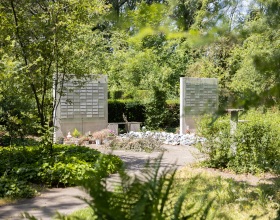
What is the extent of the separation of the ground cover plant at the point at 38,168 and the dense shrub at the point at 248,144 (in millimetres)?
2135

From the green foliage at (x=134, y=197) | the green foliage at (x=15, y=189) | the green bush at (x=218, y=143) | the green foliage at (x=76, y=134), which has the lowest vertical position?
the green foliage at (x=15, y=189)

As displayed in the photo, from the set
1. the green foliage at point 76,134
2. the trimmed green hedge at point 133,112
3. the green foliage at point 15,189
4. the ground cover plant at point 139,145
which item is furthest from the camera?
the trimmed green hedge at point 133,112

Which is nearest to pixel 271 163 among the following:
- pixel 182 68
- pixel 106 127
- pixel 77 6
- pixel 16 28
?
pixel 77 6

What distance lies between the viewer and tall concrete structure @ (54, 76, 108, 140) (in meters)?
13.2

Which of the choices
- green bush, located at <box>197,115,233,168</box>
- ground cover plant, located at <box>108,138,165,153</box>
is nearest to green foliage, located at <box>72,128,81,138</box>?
ground cover plant, located at <box>108,138,165,153</box>

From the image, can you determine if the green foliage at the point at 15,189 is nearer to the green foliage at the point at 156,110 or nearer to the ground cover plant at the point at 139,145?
the ground cover plant at the point at 139,145

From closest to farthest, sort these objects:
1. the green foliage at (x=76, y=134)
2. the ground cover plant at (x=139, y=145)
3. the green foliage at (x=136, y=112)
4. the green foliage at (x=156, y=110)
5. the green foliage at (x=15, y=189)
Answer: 1. the green foliage at (x=15, y=189)
2. the ground cover plant at (x=139, y=145)
3. the green foliage at (x=76, y=134)
4. the green foliage at (x=156, y=110)
5. the green foliage at (x=136, y=112)

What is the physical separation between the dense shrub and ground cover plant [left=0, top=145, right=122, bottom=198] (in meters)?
2.14

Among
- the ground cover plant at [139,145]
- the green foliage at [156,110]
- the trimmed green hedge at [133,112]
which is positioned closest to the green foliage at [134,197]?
the ground cover plant at [139,145]

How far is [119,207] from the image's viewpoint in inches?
64.1

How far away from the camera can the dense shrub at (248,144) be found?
298 inches

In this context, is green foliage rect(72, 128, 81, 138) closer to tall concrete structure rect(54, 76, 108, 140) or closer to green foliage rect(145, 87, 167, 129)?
tall concrete structure rect(54, 76, 108, 140)

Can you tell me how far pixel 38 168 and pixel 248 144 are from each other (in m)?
4.06

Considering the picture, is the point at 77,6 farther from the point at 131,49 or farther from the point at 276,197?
the point at 131,49
